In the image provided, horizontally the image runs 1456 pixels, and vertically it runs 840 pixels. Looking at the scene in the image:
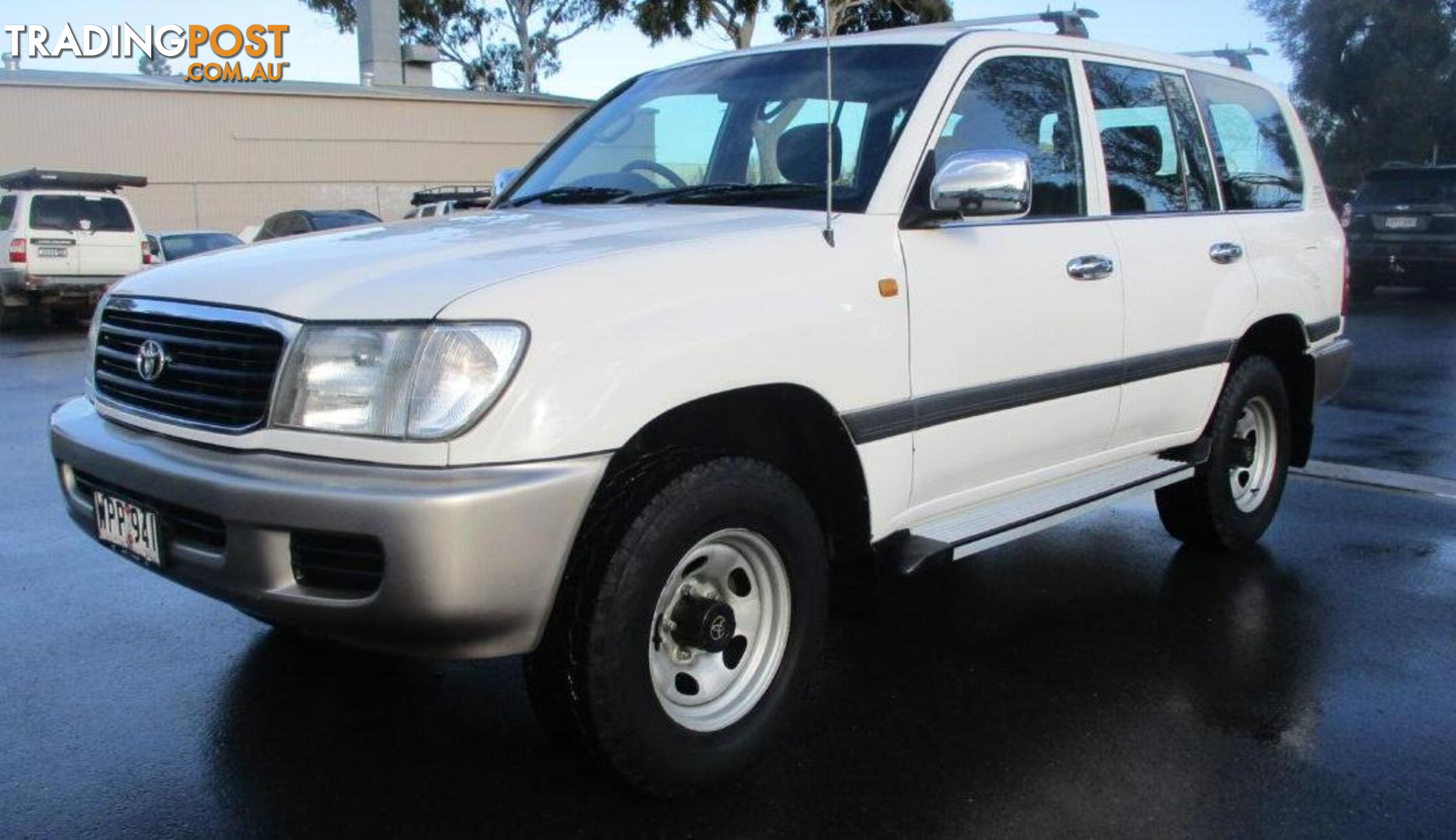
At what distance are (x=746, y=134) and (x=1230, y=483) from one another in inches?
98.4

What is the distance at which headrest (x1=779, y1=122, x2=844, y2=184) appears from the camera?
145 inches

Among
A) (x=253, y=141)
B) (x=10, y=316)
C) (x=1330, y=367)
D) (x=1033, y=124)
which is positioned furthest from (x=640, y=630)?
(x=253, y=141)

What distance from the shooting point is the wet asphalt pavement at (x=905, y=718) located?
9.92ft

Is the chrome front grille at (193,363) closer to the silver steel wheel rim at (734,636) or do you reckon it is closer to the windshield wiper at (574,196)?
the silver steel wheel rim at (734,636)

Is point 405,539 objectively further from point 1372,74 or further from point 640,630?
point 1372,74

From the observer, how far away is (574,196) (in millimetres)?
4219

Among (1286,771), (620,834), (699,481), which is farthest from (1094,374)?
(620,834)

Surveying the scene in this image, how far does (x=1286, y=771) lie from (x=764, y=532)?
148cm

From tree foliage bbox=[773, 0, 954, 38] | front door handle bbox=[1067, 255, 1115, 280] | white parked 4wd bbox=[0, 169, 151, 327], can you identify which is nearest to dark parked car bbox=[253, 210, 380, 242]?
white parked 4wd bbox=[0, 169, 151, 327]

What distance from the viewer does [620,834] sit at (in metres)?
2.93

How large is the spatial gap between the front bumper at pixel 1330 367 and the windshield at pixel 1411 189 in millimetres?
12509

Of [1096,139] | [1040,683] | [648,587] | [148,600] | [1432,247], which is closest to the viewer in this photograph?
[648,587]

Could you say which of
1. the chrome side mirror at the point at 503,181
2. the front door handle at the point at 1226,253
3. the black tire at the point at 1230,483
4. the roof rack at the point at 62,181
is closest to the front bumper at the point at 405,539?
the chrome side mirror at the point at 503,181

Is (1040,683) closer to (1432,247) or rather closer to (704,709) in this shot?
(704,709)
